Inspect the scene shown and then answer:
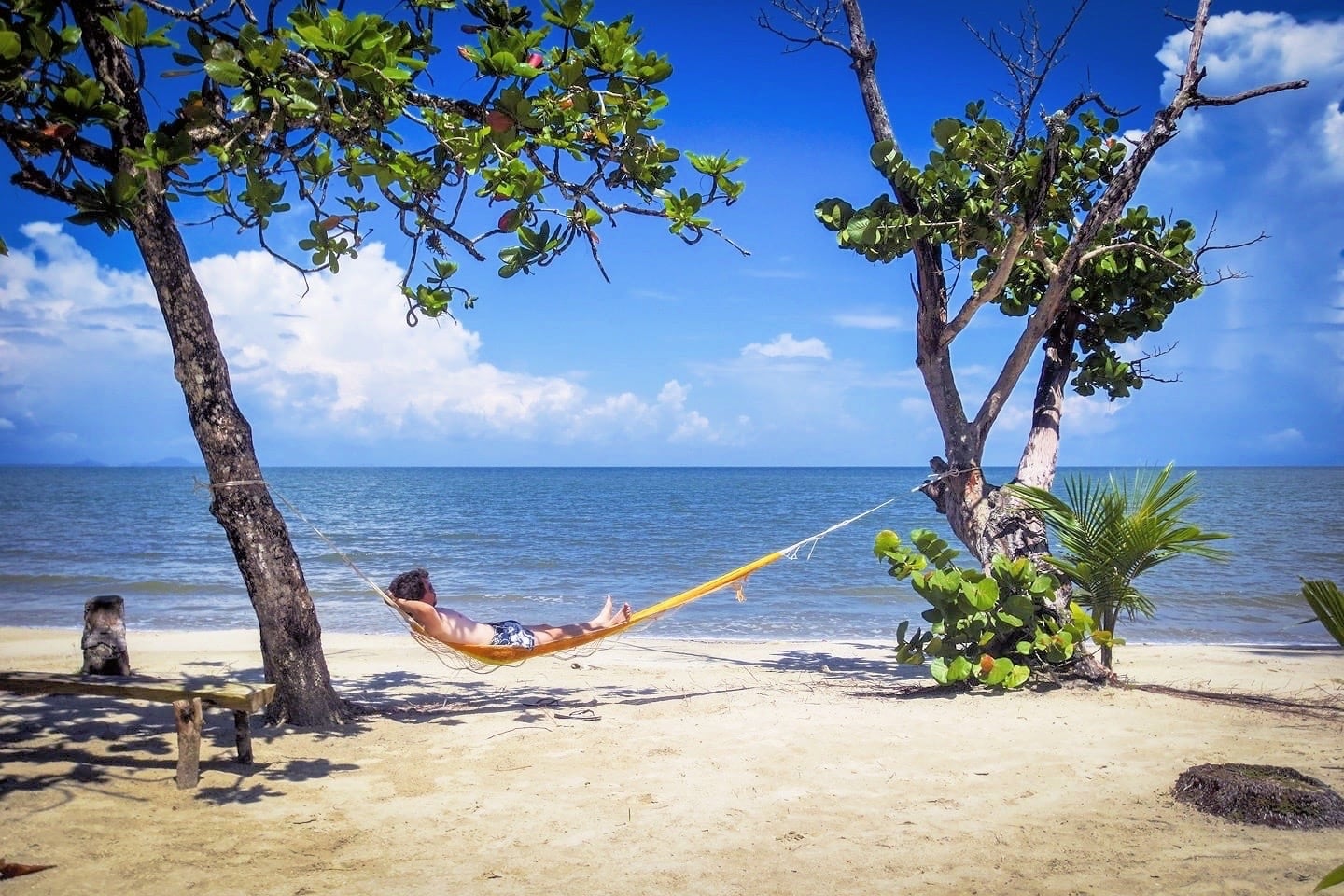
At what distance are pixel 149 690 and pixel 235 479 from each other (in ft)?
2.77

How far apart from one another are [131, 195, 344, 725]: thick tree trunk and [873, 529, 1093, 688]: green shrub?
279 centimetres

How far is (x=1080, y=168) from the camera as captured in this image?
5297mm

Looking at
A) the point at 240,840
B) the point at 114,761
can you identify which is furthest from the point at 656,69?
the point at 114,761

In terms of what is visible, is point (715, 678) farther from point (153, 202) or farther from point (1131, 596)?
point (153, 202)

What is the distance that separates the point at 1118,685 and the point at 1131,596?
0.46 metres

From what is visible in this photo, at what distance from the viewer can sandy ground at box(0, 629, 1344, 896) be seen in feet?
8.31

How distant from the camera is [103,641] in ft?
16.4

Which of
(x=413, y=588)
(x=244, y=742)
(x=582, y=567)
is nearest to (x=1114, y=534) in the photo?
(x=413, y=588)

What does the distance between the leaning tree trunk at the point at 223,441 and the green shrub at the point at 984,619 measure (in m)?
2.78

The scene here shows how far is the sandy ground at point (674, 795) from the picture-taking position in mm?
2533

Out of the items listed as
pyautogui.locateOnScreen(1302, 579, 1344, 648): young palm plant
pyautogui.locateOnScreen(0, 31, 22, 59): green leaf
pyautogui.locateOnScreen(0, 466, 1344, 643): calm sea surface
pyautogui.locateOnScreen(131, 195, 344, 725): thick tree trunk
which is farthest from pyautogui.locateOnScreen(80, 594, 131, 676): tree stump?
pyautogui.locateOnScreen(1302, 579, 1344, 648): young palm plant

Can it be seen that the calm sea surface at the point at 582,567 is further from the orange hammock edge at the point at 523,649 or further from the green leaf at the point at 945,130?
the green leaf at the point at 945,130

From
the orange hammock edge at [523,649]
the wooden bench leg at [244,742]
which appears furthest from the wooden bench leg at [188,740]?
the orange hammock edge at [523,649]

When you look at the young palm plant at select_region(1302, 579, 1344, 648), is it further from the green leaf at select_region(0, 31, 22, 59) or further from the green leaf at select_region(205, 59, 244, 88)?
the green leaf at select_region(0, 31, 22, 59)
